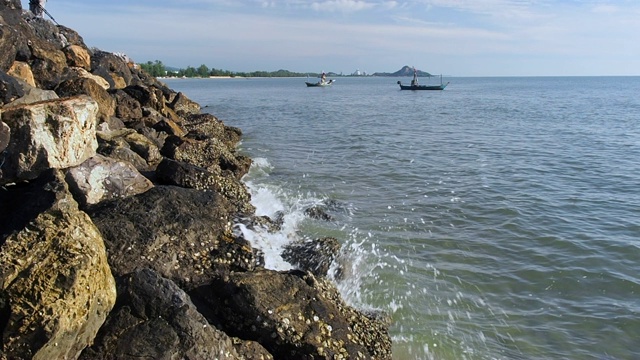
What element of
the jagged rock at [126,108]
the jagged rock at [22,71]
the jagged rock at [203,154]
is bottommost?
the jagged rock at [203,154]

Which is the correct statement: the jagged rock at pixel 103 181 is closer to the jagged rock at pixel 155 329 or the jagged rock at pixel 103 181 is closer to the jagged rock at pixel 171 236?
the jagged rock at pixel 171 236

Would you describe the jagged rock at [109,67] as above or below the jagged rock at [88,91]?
above

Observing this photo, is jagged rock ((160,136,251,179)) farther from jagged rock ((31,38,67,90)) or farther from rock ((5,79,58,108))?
jagged rock ((31,38,67,90))

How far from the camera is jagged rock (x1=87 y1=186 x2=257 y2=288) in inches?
251

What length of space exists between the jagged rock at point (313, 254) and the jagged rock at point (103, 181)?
2.73m

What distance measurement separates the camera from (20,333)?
4020 millimetres

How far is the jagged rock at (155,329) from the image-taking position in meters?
4.49

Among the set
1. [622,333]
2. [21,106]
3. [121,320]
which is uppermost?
[21,106]

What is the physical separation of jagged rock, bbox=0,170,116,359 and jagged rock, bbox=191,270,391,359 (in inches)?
49.0

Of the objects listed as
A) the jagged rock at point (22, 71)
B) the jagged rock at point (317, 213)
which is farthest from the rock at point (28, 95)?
the jagged rock at point (317, 213)

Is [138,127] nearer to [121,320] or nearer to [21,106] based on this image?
[21,106]

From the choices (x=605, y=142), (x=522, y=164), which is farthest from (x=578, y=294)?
(x=605, y=142)

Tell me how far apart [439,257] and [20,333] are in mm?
7411

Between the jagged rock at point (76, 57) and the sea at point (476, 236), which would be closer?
the sea at point (476, 236)
